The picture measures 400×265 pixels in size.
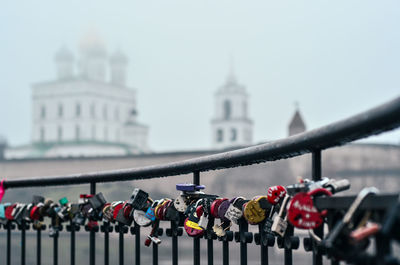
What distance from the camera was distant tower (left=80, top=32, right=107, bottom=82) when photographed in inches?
3777

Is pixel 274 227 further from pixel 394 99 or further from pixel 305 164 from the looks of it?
pixel 305 164

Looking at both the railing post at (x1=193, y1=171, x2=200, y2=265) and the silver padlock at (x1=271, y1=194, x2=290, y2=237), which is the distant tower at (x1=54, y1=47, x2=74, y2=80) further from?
the silver padlock at (x1=271, y1=194, x2=290, y2=237)

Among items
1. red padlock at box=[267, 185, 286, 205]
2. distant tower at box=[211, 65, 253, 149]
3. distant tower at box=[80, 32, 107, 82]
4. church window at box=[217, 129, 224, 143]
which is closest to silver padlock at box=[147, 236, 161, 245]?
red padlock at box=[267, 185, 286, 205]

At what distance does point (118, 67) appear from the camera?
9894 centimetres

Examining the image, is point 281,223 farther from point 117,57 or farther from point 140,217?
point 117,57

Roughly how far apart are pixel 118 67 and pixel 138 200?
97729 mm

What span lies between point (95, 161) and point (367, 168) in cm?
1477

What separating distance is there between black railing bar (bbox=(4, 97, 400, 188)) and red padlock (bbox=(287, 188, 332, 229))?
0.12 meters

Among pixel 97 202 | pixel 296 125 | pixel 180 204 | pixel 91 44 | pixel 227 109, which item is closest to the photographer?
pixel 180 204

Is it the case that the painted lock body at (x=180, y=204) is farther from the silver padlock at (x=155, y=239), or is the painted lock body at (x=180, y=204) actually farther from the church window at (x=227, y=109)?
the church window at (x=227, y=109)

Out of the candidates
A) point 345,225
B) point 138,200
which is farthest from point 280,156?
point 138,200

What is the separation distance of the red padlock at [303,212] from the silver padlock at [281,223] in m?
0.14

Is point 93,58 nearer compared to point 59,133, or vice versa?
point 59,133

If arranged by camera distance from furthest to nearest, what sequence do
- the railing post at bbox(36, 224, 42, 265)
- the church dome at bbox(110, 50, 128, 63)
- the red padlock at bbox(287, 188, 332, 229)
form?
the church dome at bbox(110, 50, 128, 63) → the railing post at bbox(36, 224, 42, 265) → the red padlock at bbox(287, 188, 332, 229)
